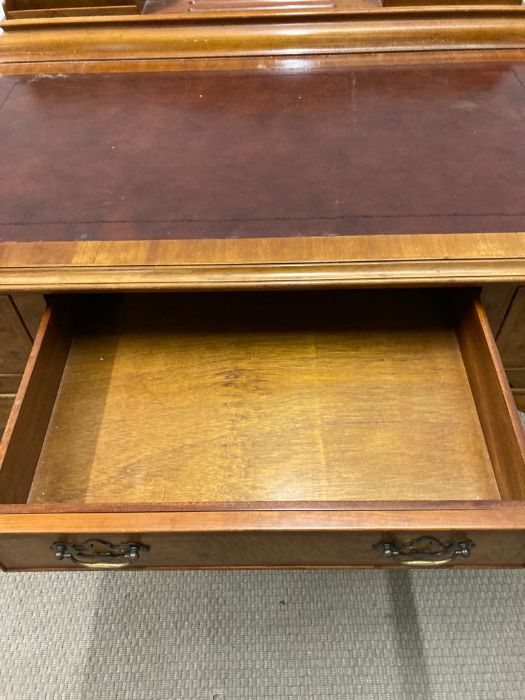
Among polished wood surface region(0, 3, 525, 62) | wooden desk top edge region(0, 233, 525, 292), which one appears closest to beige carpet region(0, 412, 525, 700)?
wooden desk top edge region(0, 233, 525, 292)

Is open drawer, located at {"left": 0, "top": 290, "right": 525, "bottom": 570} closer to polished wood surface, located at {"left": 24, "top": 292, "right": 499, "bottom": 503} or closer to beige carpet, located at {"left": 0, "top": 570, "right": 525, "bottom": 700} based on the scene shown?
polished wood surface, located at {"left": 24, "top": 292, "right": 499, "bottom": 503}

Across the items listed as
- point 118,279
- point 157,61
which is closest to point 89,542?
point 118,279

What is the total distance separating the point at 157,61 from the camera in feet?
2.71

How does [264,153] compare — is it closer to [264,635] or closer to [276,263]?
[276,263]

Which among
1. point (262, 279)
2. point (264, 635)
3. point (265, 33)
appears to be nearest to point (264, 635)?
point (264, 635)

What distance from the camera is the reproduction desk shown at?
1.69 feet

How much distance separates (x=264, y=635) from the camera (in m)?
0.79

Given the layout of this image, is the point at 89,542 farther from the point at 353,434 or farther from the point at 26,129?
the point at 26,129

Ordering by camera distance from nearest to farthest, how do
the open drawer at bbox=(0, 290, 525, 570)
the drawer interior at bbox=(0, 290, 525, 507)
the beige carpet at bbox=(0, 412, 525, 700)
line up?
the open drawer at bbox=(0, 290, 525, 570), the drawer interior at bbox=(0, 290, 525, 507), the beige carpet at bbox=(0, 412, 525, 700)

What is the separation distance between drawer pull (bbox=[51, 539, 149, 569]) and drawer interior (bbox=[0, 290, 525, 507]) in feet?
0.21

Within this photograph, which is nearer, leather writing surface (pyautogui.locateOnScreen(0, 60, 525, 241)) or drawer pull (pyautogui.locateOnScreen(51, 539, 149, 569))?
drawer pull (pyautogui.locateOnScreen(51, 539, 149, 569))

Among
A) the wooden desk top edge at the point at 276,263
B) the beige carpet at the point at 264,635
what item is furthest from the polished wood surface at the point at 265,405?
the beige carpet at the point at 264,635

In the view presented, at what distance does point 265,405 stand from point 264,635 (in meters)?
0.37

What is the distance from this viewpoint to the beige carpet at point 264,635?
2.47 ft
